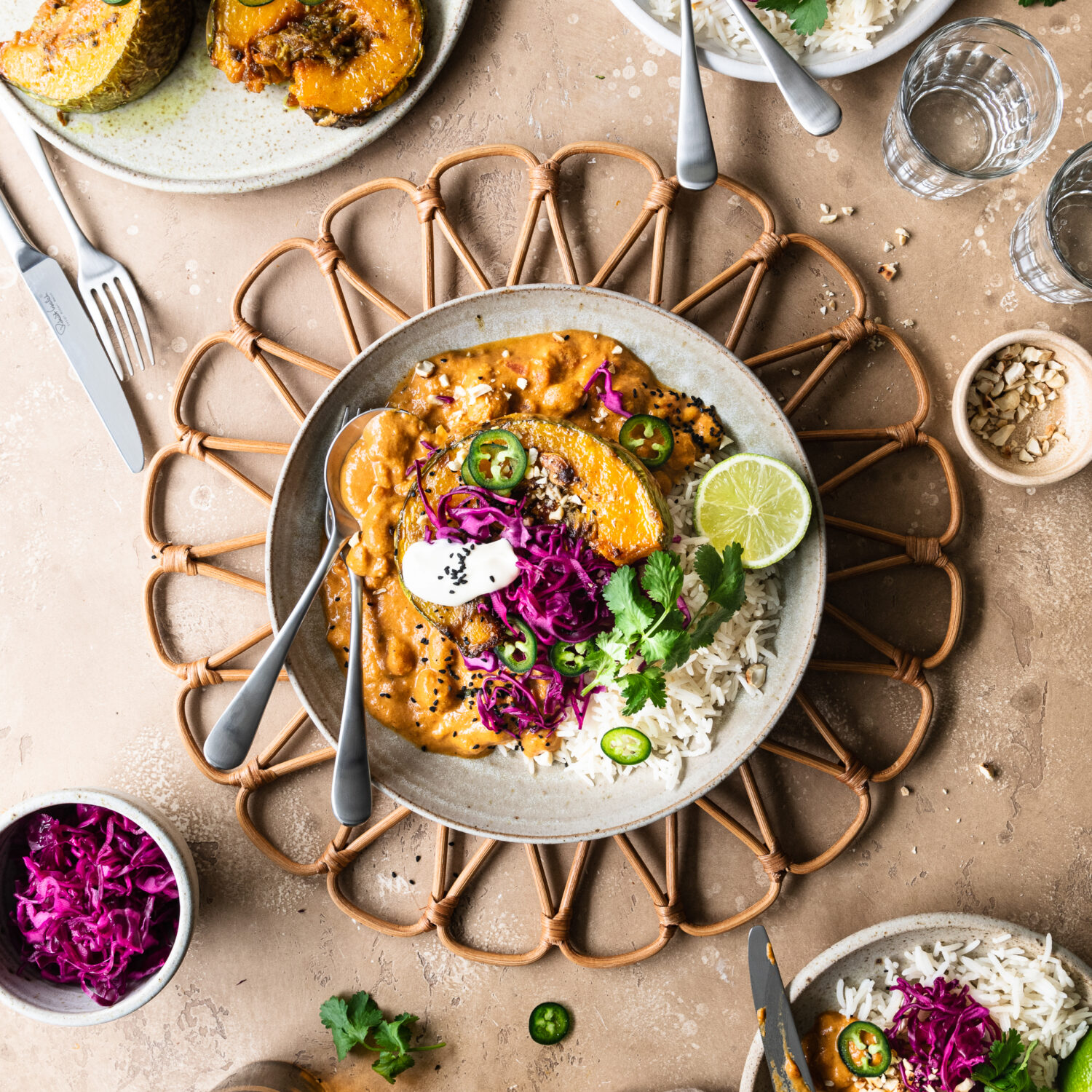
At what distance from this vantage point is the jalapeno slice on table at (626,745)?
2.80 meters

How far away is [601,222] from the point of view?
329 centimetres

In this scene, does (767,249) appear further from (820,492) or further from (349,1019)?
(349,1019)

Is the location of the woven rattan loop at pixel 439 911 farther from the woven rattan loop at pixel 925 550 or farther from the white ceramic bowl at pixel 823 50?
the white ceramic bowl at pixel 823 50

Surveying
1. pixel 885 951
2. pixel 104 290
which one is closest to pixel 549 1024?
pixel 885 951

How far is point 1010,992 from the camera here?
287 centimetres

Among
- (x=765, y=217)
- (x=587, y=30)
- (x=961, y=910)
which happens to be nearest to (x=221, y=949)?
(x=961, y=910)

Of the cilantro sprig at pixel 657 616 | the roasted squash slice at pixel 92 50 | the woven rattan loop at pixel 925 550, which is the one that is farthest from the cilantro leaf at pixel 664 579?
the roasted squash slice at pixel 92 50

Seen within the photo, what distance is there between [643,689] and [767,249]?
5.54ft

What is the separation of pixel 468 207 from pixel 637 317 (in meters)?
0.90

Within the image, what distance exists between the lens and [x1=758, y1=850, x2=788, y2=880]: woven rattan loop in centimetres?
313

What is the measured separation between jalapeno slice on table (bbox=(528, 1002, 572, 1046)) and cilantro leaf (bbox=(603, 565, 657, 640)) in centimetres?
170

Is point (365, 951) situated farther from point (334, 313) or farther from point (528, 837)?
point (334, 313)

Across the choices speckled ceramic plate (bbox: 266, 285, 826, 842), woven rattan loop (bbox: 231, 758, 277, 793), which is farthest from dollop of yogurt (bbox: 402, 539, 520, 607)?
woven rattan loop (bbox: 231, 758, 277, 793)

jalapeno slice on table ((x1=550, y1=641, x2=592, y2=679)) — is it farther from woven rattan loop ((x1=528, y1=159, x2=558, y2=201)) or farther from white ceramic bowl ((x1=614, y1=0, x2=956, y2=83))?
white ceramic bowl ((x1=614, y1=0, x2=956, y2=83))
